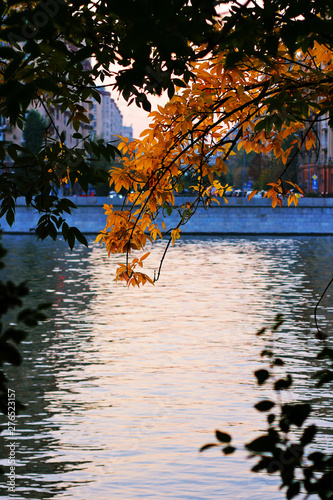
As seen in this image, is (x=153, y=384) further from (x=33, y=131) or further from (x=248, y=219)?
(x=33, y=131)

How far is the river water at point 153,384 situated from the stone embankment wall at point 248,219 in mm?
33422

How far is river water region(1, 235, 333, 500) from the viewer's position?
9523 mm

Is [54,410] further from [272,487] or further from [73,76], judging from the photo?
[73,76]

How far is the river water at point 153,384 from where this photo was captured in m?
9.52

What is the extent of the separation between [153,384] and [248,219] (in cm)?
5337

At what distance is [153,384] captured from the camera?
47.0ft

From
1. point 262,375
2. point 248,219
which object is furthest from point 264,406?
point 248,219

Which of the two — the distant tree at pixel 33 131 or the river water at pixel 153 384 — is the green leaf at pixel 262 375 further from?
the distant tree at pixel 33 131

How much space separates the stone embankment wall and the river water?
3342 centimetres

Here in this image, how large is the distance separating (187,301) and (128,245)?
817 inches

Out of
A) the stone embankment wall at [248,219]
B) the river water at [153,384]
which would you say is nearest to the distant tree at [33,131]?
the stone embankment wall at [248,219]

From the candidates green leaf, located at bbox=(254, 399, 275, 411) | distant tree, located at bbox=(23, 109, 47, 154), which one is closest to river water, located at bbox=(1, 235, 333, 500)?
green leaf, located at bbox=(254, 399, 275, 411)

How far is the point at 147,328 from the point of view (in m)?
21.2

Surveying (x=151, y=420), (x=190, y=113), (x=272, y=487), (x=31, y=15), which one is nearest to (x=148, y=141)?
(x=190, y=113)
